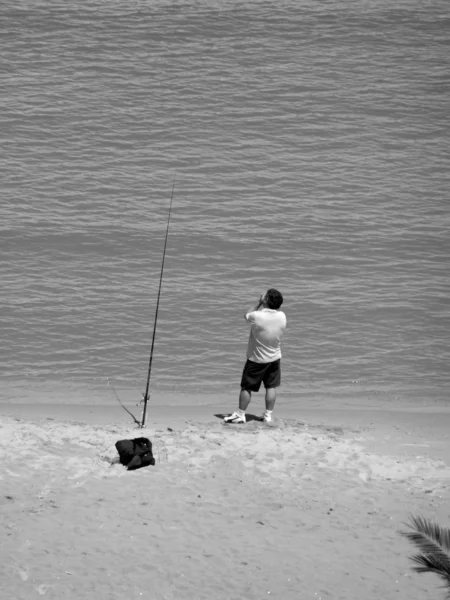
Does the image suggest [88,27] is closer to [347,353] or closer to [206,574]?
[347,353]

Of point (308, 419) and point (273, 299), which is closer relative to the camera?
point (273, 299)

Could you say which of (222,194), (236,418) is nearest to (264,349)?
(236,418)

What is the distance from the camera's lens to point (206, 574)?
641cm

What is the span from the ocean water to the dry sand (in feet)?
6.58

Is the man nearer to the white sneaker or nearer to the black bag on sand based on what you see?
the white sneaker

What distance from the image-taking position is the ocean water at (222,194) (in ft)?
37.5

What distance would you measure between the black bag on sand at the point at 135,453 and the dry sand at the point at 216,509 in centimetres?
8

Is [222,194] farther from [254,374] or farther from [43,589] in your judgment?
[43,589]

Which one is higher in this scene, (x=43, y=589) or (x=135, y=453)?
(x=135, y=453)

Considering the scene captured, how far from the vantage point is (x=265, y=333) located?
8.67 meters

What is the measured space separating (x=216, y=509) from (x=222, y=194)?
8742 millimetres

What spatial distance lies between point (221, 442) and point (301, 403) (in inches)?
91.1

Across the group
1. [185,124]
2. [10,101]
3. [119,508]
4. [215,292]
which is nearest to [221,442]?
[119,508]

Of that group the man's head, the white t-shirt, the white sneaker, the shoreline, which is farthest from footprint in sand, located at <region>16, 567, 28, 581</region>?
the man's head
